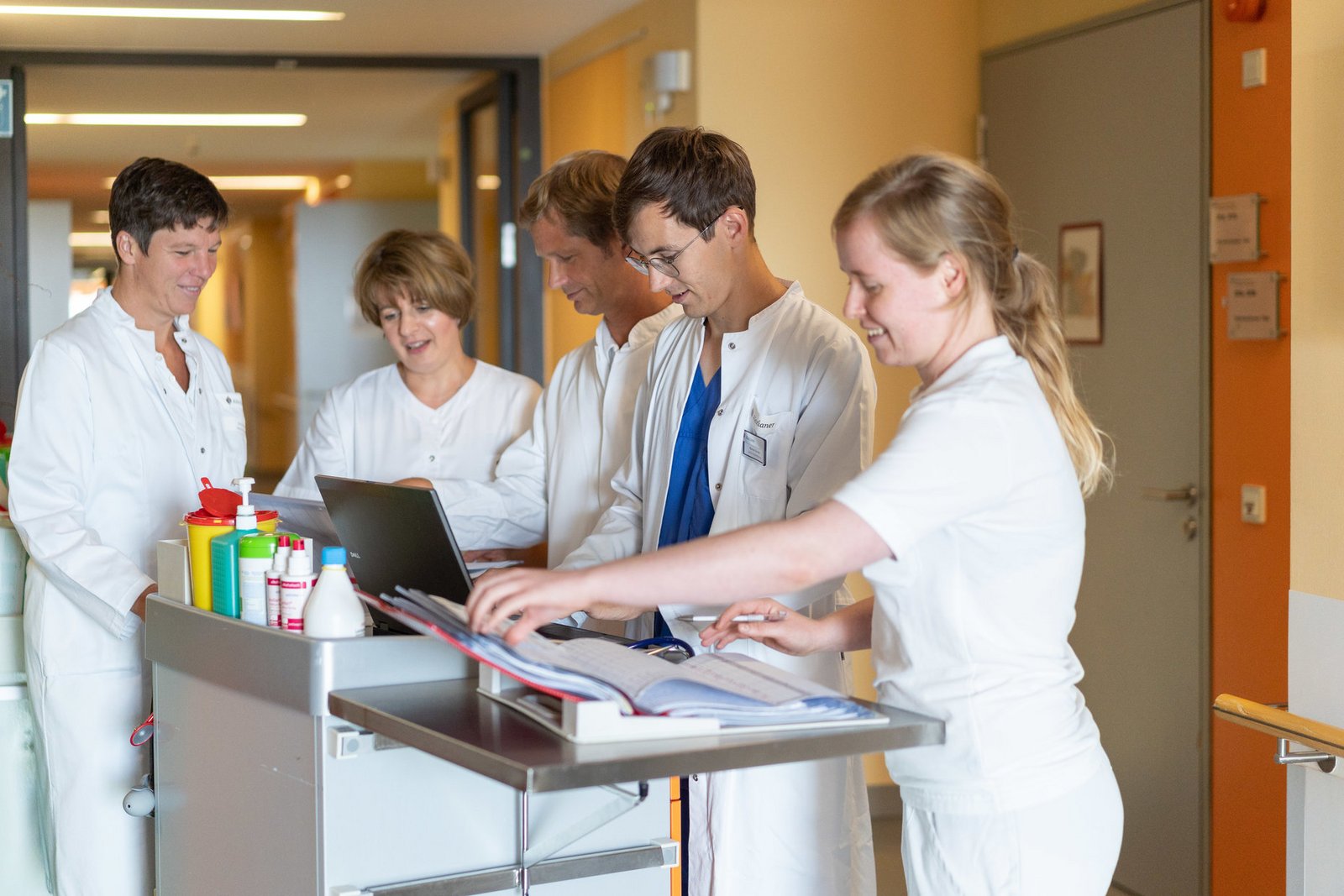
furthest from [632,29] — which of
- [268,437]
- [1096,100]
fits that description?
[268,437]

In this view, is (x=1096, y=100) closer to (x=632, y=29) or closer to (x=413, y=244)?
(x=632, y=29)

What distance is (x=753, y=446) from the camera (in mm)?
2277

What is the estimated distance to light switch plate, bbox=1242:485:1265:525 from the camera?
336cm

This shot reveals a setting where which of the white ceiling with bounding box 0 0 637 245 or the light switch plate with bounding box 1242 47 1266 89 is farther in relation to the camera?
the white ceiling with bounding box 0 0 637 245

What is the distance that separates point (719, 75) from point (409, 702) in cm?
280

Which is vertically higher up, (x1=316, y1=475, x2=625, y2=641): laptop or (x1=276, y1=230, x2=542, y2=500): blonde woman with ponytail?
(x1=276, y1=230, x2=542, y2=500): blonde woman with ponytail

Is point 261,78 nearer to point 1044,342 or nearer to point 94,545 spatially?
point 94,545

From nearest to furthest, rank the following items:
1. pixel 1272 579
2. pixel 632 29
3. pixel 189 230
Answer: pixel 189 230 < pixel 1272 579 < pixel 632 29

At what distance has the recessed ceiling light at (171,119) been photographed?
603cm

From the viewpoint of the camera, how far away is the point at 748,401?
2.29 meters

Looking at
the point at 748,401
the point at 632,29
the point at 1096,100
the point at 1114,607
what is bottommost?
the point at 1114,607

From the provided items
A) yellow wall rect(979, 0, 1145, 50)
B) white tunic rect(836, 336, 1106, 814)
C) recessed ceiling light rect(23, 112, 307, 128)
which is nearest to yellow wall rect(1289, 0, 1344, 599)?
white tunic rect(836, 336, 1106, 814)

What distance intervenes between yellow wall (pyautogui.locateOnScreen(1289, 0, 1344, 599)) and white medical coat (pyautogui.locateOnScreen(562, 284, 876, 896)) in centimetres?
75

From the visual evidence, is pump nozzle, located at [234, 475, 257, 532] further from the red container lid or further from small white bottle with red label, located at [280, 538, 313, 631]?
small white bottle with red label, located at [280, 538, 313, 631]
